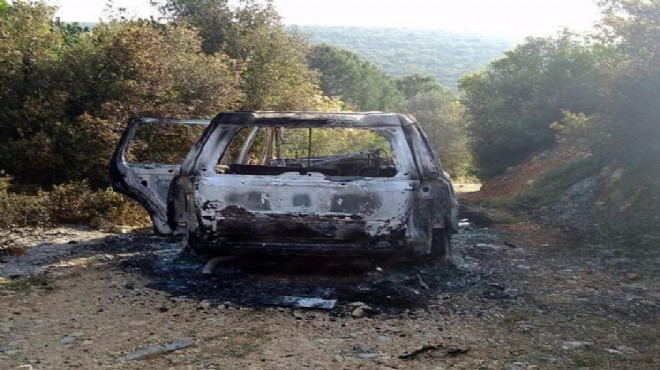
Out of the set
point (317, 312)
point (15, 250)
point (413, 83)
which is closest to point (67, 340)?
point (317, 312)

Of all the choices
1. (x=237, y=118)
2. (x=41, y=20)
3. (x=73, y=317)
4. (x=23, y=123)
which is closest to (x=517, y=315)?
(x=237, y=118)

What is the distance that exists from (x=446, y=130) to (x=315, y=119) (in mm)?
41069

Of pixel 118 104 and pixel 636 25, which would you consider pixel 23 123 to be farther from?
pixel 636 25

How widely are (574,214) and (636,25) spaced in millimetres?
3379

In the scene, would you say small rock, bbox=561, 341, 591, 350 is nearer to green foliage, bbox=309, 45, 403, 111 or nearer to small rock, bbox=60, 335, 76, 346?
small rock, bbox=60, 335, 76, 346

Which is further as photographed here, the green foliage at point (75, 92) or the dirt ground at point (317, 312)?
the green foliage at point (75, 92)

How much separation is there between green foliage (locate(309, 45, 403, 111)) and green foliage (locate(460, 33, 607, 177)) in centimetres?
2395

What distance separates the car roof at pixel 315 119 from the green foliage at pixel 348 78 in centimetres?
4608

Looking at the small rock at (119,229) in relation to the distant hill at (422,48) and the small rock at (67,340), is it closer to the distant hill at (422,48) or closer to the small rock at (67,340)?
the small rock at (67,340)

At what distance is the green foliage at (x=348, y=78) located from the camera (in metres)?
53.3

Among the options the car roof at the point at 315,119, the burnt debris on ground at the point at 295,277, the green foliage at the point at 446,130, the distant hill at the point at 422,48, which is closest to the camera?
the burnt debris on ground at the point at 295,277

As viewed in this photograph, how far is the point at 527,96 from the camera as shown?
86.0 feet

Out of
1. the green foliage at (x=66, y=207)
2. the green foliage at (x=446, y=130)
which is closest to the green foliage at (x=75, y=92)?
the green foliage at (x=66, y=207)

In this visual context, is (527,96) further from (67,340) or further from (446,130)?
(67,340)
